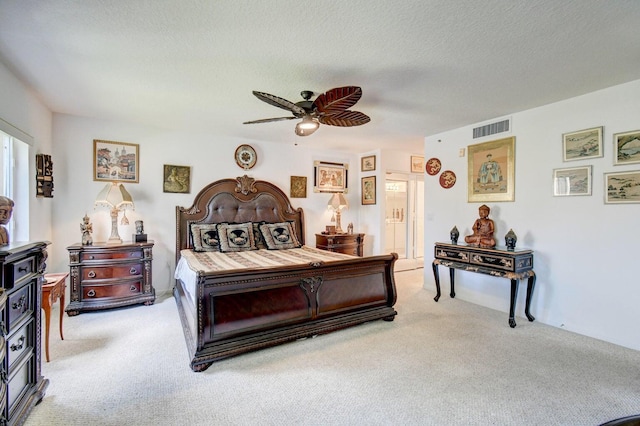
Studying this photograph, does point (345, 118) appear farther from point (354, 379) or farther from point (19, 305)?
point (19, 305)

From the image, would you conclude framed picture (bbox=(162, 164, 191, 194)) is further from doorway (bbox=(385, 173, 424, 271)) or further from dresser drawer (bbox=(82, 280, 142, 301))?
doorway (bbox=(385, 173, 424, 271))

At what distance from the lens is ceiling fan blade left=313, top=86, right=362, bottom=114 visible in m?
2.37

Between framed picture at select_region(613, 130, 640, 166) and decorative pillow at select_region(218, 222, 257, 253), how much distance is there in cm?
449

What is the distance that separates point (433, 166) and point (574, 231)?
2.10 meters

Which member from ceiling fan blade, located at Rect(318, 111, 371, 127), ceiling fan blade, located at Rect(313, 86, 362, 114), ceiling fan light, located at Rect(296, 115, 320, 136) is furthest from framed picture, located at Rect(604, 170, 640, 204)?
ceiling fan light, located at Rect(296, 115, 320, 136)

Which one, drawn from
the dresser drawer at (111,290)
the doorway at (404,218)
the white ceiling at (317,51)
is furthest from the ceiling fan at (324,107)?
the doorway at (404,218)

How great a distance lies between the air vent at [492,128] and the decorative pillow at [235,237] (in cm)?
368

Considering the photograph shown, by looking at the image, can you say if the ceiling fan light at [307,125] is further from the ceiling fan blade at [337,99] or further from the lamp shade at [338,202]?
the lamp shade at [338,202]

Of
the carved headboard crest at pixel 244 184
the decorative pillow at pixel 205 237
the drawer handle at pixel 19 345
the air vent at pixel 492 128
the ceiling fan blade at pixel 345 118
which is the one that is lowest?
the drawer handle at pixel 19 345

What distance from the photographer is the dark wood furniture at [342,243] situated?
5.46 metres

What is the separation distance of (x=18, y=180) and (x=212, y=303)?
8.81 ft

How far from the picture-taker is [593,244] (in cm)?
316

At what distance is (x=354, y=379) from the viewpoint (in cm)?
229

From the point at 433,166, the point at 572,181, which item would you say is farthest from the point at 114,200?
the point at 572,181
